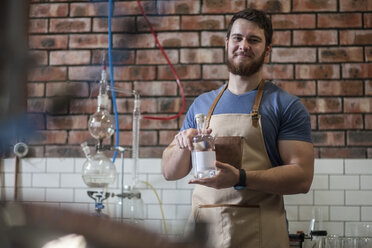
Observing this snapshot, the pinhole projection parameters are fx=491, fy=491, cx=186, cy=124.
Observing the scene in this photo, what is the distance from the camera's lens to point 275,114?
1933 millimetres

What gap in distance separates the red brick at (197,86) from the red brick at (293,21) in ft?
1.61

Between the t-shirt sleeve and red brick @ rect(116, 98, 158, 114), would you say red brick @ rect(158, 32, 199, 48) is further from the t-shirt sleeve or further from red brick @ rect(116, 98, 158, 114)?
the t-shirt sleeve

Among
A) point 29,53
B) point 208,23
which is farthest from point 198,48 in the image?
point 29,53

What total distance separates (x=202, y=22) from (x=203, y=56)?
0.21m

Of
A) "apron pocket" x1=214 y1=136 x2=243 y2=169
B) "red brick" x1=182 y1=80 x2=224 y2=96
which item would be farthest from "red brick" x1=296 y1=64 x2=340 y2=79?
"apron pocket" x1=214 y1=136 x2=243 y2=169

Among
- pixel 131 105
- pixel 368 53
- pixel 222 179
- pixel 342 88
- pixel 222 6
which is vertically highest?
pixel 222 6

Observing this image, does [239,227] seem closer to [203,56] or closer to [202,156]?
[202,156]

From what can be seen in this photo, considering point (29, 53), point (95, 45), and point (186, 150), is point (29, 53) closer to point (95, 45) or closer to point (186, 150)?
point (186, 150)

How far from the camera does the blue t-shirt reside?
6.24 feet

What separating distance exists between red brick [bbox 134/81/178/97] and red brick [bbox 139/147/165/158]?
329 millimetres

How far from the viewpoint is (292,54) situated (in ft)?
9.57

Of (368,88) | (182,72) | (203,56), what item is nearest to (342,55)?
(368,88)

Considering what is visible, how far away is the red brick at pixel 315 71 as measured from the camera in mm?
2893

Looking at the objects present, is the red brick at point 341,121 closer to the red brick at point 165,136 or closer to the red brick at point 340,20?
the red brick at point 340,20
